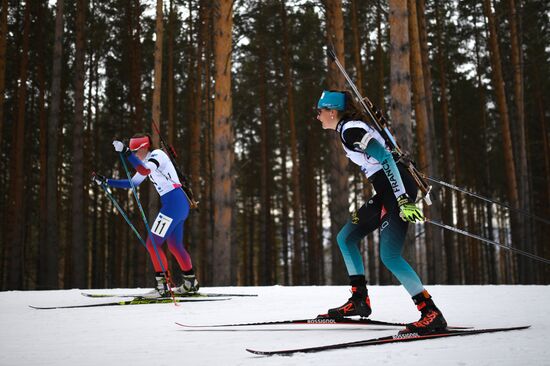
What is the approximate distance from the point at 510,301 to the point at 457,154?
2073 centimetres

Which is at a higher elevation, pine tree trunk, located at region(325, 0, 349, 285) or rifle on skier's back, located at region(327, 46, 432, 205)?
pine tree trunk, located at region(325, 0, 349, 285)

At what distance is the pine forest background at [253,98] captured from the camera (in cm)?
1376

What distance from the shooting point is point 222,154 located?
1144cm

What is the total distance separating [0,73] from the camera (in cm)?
1416

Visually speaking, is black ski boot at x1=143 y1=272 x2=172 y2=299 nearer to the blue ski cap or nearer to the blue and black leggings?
the blue and black leggings

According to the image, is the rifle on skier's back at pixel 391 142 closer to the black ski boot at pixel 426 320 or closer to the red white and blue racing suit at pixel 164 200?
the black ski boot at pixel 426 320

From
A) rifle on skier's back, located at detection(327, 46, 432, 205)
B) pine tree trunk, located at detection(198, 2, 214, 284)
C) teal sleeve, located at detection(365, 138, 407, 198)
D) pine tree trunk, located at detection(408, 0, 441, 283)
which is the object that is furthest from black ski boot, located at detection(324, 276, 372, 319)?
pine tree trunk, located at detection(198, 2, 214, 284)

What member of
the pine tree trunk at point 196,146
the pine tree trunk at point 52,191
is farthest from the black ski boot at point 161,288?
the pine tree trunk at point 196,146

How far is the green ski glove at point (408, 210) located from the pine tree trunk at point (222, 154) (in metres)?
7.92

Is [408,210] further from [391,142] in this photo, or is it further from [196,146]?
[196,146]

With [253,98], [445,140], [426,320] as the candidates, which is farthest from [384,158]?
[253,98]

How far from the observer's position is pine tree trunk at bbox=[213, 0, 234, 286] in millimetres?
11406

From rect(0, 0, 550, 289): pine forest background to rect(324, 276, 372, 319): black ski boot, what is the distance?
217 inches

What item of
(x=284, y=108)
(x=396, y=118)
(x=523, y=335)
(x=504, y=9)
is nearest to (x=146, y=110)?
(x=284, y=108)
